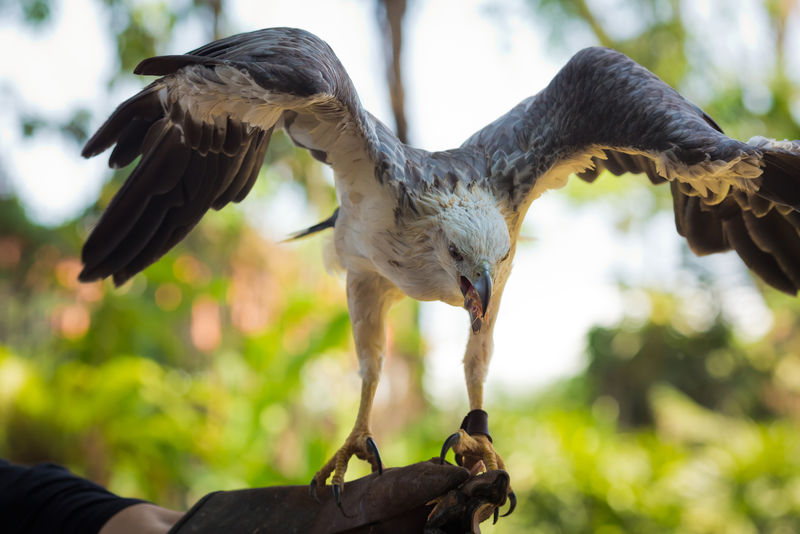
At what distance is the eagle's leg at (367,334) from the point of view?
189 centimetres

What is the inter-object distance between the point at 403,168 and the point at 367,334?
1.66 ft

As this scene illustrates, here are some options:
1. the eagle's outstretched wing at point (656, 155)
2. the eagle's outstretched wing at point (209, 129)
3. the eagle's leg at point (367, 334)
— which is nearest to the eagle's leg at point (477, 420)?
the eagle's leg at point (367, 334)

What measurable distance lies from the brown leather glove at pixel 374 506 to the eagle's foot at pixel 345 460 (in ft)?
0.09

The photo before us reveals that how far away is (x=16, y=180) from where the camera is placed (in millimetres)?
11289

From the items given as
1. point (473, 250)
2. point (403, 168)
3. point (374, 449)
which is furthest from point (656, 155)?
point (374, 449)

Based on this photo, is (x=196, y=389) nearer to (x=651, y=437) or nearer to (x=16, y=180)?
(x=651, y=437)

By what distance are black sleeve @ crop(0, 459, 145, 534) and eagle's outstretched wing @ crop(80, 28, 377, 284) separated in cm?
64

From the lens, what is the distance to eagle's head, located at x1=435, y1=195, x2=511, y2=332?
5.14ft

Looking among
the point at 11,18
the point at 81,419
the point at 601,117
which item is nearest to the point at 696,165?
the point at 601,117

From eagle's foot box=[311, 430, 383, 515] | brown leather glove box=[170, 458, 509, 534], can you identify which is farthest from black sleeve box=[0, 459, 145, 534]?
eagle's foot box=[311, 430, 383, 515]

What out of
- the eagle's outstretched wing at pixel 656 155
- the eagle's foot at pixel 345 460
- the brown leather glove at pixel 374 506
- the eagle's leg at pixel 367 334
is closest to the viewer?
the brown leather glove at pixel 374 506

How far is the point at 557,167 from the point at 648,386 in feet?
37.4

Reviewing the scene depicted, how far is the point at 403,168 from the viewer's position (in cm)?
179

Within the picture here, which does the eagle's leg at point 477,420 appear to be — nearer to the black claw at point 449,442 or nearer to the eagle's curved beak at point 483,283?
the black claw at point 449,442
